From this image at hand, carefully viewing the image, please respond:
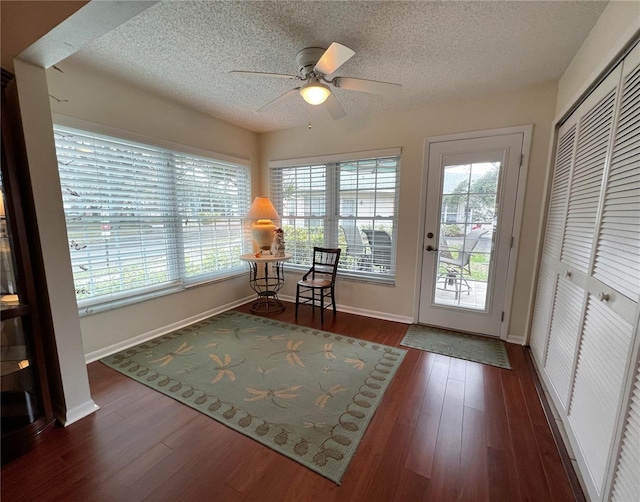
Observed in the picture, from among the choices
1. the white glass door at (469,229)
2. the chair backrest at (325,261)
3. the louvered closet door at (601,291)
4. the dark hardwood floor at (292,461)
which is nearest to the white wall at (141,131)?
the dark hardwood floor at (292,461)

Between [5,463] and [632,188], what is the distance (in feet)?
10.3

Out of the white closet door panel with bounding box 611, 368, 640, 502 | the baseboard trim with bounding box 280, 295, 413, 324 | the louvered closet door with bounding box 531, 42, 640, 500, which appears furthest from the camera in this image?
the baseboard trim with bounding box 280, 295, 413, 324

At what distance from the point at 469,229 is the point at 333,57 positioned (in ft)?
6.73

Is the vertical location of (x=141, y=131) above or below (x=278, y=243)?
above

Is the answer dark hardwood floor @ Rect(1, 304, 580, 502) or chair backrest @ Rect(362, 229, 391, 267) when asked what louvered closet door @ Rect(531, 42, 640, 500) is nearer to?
dark hardwood floor @ Rect(1, 304, 580, 502)

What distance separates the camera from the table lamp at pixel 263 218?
3242 mm

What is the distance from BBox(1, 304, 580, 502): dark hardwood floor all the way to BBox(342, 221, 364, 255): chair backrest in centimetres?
180

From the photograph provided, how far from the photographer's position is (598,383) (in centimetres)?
121

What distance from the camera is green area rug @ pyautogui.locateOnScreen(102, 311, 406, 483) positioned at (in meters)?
1.52

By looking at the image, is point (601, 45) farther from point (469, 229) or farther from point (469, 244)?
point (469, 244)

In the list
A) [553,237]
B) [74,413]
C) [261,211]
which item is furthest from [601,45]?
[74,413]

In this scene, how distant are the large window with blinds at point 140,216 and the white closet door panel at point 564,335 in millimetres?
3286

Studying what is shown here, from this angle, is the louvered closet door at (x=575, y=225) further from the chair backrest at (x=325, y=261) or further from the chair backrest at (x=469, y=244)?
the chair backrest at (x=325, y=261)

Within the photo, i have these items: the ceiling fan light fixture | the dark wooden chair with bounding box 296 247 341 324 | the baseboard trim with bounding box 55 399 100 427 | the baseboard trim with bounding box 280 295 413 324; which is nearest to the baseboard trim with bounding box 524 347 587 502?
the baseboard trim with bounding box 280 295 413 324
